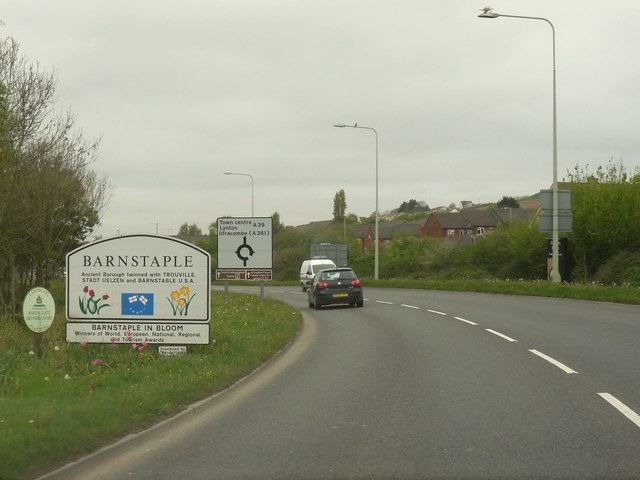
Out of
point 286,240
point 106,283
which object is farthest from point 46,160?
point 286,240

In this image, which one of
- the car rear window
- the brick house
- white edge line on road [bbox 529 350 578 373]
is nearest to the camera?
white edge line on road [bbox 529 350 578 373]

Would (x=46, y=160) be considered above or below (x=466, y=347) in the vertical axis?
above

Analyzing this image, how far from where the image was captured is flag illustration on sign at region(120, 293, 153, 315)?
14.5 m

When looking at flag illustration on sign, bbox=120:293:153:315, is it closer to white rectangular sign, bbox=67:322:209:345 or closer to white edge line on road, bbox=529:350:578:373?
white rectangular sign, bbox=67:322:209:345

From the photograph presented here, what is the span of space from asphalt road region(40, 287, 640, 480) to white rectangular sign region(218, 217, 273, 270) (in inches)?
433

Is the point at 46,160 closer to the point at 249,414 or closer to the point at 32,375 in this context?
the point at 32,375

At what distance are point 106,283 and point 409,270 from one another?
50829mm

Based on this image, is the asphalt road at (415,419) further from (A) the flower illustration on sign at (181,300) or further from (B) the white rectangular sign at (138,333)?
(A) the flower illustration on sign at (181,300)

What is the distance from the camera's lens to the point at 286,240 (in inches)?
3561

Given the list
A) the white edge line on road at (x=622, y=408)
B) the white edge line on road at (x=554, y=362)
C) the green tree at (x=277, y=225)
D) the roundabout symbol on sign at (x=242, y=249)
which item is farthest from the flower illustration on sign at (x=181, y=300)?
the green tree at (x=277, y=225)

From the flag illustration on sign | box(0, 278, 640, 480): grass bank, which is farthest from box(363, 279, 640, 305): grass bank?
the flag illustration on sign

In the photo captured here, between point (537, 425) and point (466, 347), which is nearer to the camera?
point (537, 425)

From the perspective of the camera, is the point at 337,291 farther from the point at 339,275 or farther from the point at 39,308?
the point at 39,308

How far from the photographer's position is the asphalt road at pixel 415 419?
6707 mm
